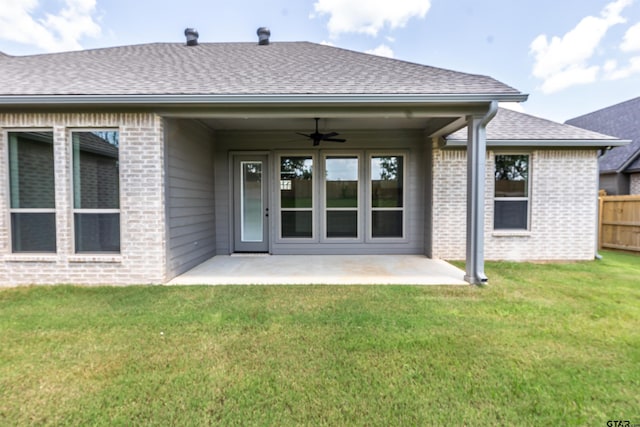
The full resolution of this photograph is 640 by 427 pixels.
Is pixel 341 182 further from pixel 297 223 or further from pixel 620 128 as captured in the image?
pixel 620 128

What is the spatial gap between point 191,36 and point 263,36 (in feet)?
5.96

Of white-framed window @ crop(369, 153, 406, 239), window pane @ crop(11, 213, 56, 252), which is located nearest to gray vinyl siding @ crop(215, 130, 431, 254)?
white-framed window @ crop(369, 153, 406, 239)

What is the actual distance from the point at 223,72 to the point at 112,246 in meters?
3.48

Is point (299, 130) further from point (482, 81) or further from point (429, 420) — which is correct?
point (429, 420)

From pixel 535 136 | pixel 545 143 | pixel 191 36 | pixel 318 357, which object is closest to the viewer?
pixel 318 357

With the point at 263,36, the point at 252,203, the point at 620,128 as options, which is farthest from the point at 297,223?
the point at 620,128

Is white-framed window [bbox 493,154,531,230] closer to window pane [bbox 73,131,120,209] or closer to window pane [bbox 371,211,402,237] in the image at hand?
window pane [bbox 371,211,402,237]

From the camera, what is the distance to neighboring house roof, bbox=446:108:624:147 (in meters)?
6.59

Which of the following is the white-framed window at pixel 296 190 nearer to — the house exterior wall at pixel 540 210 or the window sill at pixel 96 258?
the house exterior wall at pixel 540 210

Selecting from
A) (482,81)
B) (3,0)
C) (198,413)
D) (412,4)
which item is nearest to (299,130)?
(482,81)

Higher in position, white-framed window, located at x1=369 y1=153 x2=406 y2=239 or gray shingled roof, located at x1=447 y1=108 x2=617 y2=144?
gray shingled roof, located at x1=447 y1=108 x2=617 y2=144

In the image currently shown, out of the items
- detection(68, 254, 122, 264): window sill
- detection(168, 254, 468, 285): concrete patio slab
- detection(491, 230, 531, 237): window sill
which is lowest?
detection(168, 254, 468, 285): concrete patio slab

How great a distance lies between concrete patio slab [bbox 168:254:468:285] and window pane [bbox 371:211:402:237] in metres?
0.56

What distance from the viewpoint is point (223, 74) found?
5734 mm
